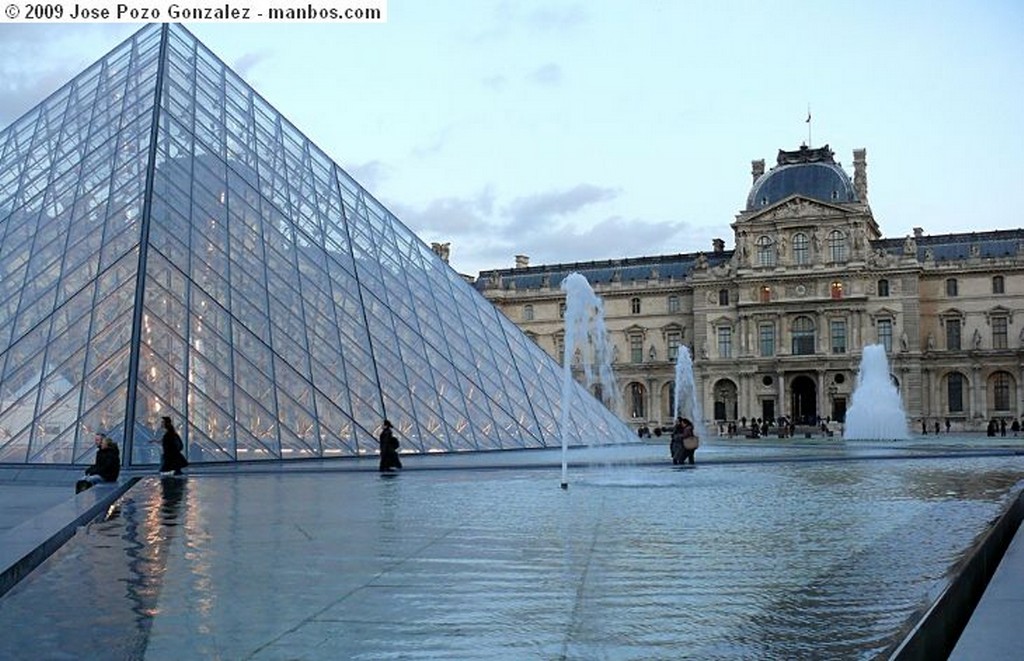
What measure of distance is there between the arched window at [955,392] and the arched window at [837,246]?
9.04m

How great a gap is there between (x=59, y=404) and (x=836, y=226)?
190 ft

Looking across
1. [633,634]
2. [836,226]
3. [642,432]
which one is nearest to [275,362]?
[633,634]

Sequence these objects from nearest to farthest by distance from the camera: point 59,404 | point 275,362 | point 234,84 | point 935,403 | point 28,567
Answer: point 28,567 < point 59,404 < point 275,362 < point 234,84 < point 935,403

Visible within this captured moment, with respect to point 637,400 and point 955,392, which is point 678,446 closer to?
point 955,392

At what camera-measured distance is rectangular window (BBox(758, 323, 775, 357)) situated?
71.1 metres

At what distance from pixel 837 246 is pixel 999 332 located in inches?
398

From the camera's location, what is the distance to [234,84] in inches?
1070

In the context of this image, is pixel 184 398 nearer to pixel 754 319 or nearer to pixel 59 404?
pixel 59 404

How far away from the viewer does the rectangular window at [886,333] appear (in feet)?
223

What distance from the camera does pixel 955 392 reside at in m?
67.6

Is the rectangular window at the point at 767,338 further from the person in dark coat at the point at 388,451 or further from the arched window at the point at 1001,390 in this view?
the person in dark coat at the point at 388,451

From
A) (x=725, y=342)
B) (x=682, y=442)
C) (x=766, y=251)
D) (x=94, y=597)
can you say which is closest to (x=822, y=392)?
(x=725, y=342)

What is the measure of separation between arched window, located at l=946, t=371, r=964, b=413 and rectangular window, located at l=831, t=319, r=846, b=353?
6.09 metres

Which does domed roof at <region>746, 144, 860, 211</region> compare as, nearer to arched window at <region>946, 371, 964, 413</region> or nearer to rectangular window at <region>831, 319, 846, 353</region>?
rectangular window at <region>831, 319, 846, 353</region>
